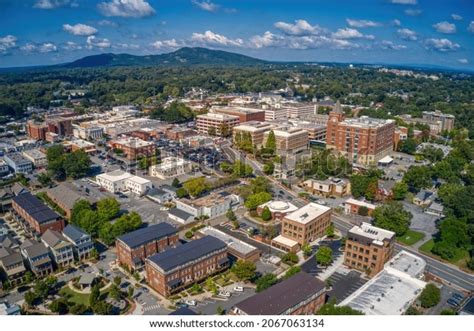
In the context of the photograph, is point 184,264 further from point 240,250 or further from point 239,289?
point 240,250

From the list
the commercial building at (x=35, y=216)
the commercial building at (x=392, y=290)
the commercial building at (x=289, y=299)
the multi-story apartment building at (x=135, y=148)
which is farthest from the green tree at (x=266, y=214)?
the multi-story apartment building at (x=135, y=148)

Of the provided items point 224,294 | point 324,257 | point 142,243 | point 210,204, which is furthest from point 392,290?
point 210,204

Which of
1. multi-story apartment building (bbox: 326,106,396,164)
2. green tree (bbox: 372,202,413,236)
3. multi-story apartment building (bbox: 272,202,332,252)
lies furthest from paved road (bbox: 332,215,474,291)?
multi-story apartment building (bbox: 326,106,396,164)

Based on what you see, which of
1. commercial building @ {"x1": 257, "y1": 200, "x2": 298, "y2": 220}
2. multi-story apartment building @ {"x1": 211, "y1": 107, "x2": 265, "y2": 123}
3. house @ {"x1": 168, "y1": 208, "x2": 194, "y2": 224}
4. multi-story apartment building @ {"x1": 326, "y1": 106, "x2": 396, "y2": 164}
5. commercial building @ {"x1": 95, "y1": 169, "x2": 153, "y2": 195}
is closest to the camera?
house @ {"x1": 168, "y1": 208, "x2": 194, "y2": 224}

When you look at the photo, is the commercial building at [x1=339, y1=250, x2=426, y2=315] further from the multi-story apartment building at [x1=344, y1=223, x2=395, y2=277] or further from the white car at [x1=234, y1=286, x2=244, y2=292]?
the white car at [x1=234, y1=286, x2=244, y2=292]

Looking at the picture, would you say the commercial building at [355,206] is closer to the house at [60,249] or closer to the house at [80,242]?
the house at [80,242]
